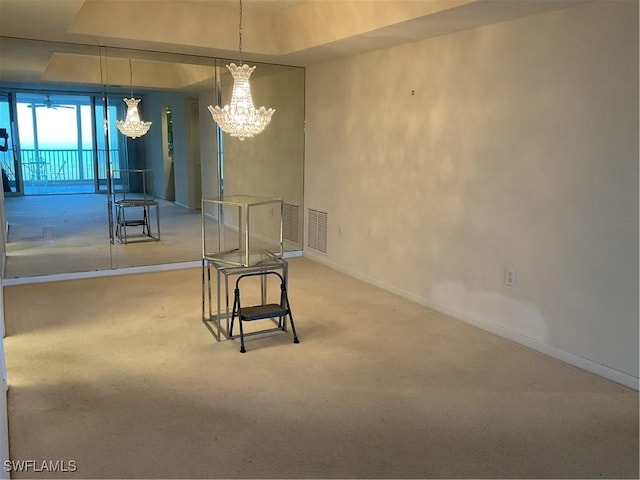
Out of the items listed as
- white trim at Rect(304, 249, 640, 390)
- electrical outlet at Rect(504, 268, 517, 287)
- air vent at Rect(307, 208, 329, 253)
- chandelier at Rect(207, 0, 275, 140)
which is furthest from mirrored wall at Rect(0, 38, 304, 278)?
electrical outlet at Rect(504, 268, 517, 287)

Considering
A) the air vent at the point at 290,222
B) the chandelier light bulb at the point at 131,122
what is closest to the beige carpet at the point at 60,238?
the chandelier light bulb at the point at 131,122

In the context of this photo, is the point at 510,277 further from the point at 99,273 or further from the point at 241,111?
the point at 99,273

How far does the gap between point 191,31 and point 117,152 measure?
60.7 inches

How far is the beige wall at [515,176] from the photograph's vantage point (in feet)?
10.2

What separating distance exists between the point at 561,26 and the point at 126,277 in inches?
180

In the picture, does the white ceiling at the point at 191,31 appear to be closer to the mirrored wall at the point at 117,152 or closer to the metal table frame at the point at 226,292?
the mirrored wall at the point at 117,152

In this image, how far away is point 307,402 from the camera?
9.48 feet

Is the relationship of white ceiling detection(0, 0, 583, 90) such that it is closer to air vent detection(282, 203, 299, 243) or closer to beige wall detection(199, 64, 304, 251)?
beige wall detection(199, 64, 304, 251)

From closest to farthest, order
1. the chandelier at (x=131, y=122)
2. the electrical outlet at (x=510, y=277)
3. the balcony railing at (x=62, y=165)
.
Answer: the electrical outlet at (x=510, y=277), the balcony railing at (x=62, y=165), the chandelier at (x=131, y=122)

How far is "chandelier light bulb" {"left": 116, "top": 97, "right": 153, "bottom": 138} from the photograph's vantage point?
539 centimetres

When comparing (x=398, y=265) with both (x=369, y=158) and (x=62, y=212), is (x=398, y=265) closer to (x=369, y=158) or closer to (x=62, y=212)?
(x=369, y=158)

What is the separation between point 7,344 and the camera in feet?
11.8

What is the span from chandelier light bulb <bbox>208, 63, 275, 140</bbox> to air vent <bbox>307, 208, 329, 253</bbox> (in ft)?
7.57

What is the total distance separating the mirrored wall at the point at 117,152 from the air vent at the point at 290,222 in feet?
0.64
